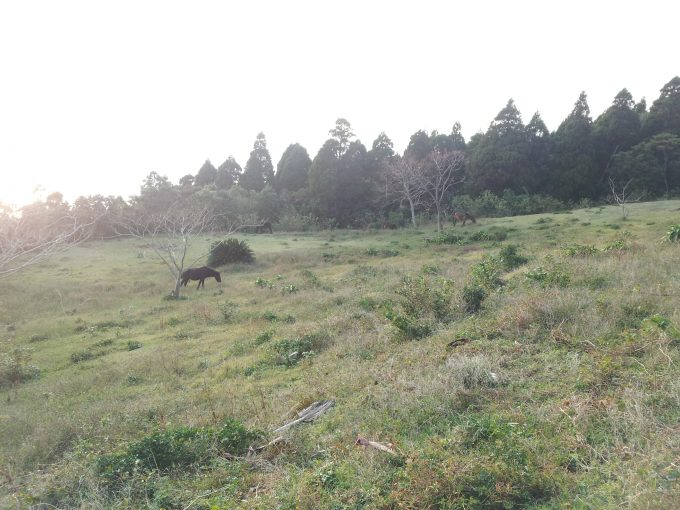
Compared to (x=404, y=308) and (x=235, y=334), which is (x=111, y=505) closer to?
(x=404, y=308)

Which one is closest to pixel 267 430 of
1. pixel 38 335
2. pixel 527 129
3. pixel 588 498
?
pixel 588 498

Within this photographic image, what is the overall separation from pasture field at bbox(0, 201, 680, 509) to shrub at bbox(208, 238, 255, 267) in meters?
12.6

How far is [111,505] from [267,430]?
6.37 feet

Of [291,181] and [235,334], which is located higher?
[291,181]

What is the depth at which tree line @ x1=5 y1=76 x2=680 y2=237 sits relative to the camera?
39.8 metres

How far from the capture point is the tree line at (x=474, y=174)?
39.8m

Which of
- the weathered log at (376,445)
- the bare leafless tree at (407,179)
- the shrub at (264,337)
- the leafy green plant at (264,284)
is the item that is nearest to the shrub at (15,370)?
the shrub at (264,337)

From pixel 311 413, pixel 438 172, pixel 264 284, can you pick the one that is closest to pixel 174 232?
pixel 264 284

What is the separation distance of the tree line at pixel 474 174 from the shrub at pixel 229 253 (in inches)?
420

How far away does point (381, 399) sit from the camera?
19.3ft

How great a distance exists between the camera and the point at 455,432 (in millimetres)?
4543

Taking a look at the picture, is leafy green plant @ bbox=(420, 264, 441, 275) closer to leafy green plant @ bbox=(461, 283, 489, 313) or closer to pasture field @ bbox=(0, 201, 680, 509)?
pasture field @ bbox=(0, 201, 680, 509)

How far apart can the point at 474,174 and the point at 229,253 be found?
93.4 feet

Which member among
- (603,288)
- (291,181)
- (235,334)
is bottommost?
(235,334)
